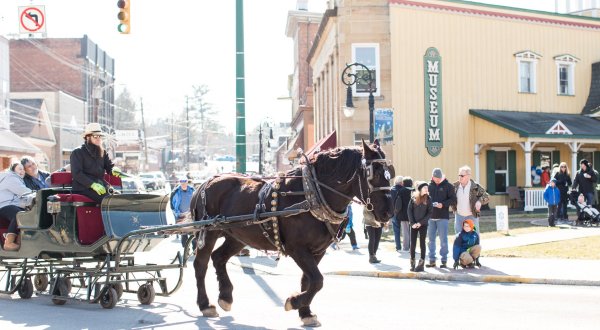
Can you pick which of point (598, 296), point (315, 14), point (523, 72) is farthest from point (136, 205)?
point (315, 14)

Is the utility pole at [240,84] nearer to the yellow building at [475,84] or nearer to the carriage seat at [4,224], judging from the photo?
the carriage seat at [4,224]

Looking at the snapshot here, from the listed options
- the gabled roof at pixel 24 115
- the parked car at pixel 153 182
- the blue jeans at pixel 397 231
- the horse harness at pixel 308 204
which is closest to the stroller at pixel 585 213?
the blue jeans at pixel 397 231

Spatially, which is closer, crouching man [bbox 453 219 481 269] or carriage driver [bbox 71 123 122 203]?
carriage driver [bbox 71 123 122 203]

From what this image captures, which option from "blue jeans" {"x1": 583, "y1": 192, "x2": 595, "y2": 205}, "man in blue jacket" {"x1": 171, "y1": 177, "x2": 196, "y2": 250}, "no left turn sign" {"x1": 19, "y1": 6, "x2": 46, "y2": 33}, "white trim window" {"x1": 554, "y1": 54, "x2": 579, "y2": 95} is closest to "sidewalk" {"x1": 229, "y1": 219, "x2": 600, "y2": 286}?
"man in blue jacket" {"x1": 171, "y1": 177, "x2": 196, "y2": 250}

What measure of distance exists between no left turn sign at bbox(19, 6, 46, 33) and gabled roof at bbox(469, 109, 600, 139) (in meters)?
18.2

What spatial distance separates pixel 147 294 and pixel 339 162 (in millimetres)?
3717

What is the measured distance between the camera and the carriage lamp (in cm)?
1077

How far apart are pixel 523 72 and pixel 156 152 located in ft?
299

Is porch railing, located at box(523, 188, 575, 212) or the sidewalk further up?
porch railing, located at box(523, 188, 575, 212)

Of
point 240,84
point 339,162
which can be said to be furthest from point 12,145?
point 339,162

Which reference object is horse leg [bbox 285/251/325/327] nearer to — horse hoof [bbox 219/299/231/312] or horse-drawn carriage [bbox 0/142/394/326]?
horse-drawn carriage [bbox 0/142/394/326]

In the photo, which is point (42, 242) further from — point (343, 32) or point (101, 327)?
point (343, 32)

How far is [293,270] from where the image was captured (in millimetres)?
16328

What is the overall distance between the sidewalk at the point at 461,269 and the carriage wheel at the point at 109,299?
5932 mm
